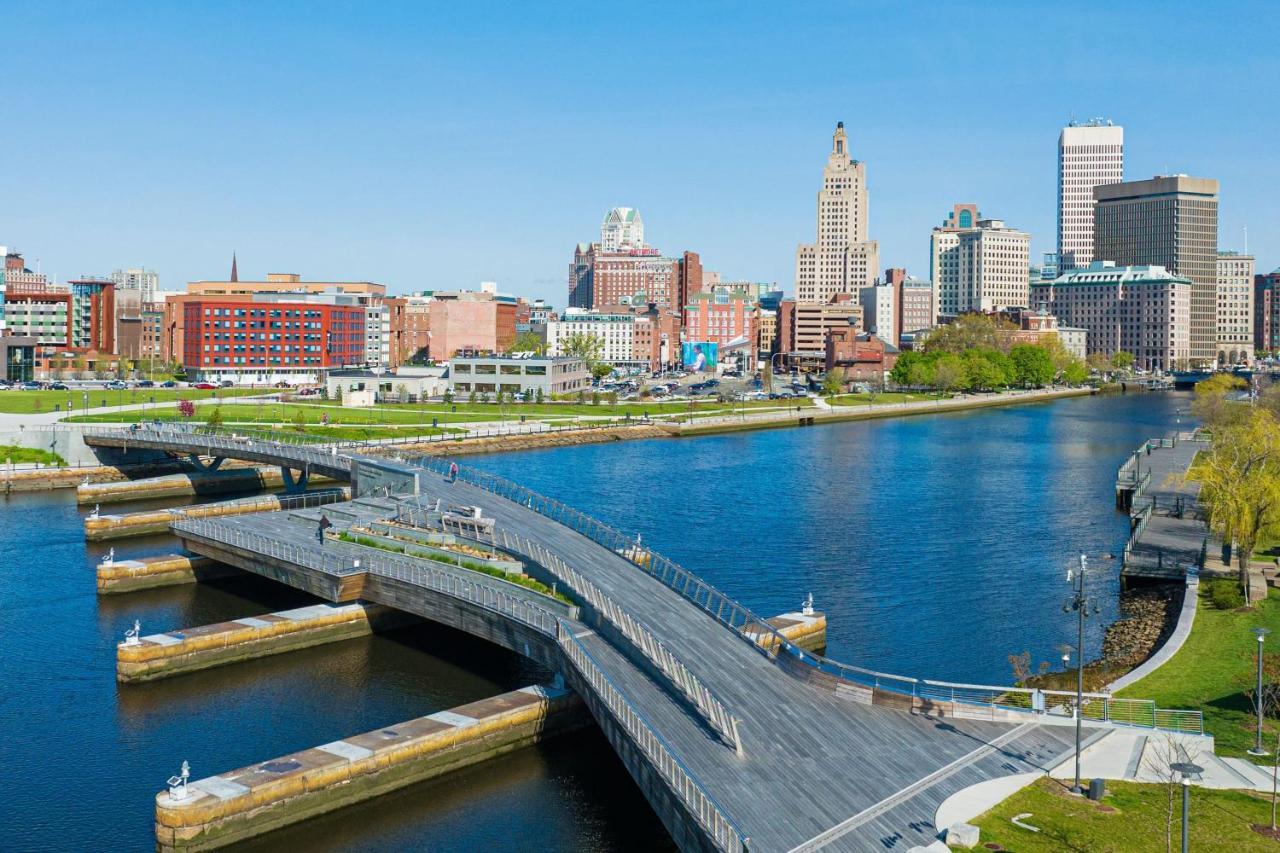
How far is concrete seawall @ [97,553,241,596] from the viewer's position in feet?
169

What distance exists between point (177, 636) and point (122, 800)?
1075cm

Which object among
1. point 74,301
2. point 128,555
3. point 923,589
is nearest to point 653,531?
point 923,589

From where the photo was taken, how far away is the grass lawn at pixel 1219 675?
1208 inches

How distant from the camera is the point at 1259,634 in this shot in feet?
84.5

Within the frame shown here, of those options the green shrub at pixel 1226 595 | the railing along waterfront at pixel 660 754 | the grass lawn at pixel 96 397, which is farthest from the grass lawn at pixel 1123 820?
the grass lawn at pixel 96 397

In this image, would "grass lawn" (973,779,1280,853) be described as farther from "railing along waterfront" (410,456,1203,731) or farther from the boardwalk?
the boardwalk

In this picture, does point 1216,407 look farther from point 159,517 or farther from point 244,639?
point 244,639

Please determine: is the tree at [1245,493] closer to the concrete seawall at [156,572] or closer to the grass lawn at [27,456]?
the concrete seawall at [156,572]

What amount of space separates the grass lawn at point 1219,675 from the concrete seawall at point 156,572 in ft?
127

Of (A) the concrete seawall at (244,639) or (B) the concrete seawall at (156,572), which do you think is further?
(B) the concrete seawall at (156,572)

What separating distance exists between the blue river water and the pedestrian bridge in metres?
2.29

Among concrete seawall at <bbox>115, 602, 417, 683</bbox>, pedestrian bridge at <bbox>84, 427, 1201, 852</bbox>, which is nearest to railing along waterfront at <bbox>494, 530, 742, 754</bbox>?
pedestrian bridge at <bbox>84, 427, 1201, 852</bbox>

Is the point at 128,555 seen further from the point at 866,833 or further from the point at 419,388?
the point at 419,388

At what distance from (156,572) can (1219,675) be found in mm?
41816
